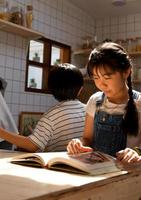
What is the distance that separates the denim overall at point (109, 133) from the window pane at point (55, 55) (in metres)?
2.43

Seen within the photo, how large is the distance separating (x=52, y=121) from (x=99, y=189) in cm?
67

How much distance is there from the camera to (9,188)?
620mm

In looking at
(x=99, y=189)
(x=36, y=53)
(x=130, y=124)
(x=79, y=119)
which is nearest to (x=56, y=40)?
(x=36, y=53)

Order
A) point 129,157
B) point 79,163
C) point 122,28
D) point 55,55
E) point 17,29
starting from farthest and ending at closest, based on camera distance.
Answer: point 122,28 < point 55,55 < point 17,29 < point 129,157 < point 79,163

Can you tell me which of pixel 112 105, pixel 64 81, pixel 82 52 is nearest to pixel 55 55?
pixel 82 52

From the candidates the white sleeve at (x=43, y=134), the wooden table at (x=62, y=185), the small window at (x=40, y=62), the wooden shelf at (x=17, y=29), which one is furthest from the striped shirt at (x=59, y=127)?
the small window at (x=40, y=62)

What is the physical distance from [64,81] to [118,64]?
0.37 m

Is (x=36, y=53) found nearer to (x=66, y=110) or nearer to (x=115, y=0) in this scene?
(x=115, y=0)

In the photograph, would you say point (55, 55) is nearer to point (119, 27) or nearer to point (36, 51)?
point (36, 51)

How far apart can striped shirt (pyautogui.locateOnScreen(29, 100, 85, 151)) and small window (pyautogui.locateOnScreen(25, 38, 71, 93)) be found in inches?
69.7

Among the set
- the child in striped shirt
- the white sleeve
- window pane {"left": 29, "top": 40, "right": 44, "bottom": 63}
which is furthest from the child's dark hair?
window pane {"left": 29, "top": 40, "right": 44, "bottom": 63}

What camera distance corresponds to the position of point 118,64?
1.14 m

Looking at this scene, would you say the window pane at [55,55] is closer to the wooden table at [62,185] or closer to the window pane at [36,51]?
the window pane at [36,51]

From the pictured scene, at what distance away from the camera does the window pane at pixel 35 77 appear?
327cm
